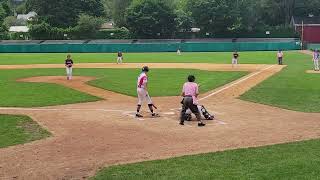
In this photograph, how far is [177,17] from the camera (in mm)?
96062

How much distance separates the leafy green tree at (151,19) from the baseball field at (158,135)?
67.5 meters

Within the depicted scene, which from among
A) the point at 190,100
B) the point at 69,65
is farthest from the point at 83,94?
the point at 190,100

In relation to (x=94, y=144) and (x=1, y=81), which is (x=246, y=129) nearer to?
(x=94, y=144)

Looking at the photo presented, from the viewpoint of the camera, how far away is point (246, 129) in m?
15.6

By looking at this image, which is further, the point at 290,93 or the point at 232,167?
the point at 290,93

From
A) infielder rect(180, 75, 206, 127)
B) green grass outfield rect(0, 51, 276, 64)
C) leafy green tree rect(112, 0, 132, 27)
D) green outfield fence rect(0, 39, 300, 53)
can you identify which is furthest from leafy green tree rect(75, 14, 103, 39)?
infielder rect(180, 75, 206, 127)

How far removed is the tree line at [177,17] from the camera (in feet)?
308

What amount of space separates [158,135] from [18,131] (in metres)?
4.40

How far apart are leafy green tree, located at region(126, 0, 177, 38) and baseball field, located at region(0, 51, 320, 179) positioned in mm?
67458

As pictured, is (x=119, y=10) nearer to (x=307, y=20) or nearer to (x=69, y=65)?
(x=307, y=20)

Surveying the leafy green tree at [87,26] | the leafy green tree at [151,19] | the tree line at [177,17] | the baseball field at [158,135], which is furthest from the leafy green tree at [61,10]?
the baseball field at [158,135]

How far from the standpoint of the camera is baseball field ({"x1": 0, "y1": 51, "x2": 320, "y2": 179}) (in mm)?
10773

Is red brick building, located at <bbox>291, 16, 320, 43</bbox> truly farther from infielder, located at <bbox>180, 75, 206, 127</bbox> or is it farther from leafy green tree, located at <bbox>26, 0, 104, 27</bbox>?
infielder, located at <bbox>180, 75, 206, 127</bbox>

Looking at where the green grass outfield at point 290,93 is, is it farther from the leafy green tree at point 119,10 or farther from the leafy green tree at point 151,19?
the leafy green tree at point 119,10
